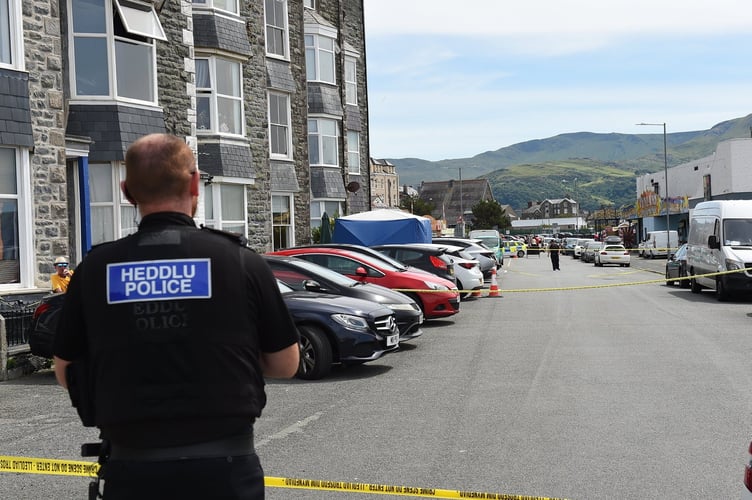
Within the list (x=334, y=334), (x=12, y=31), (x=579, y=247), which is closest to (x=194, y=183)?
(x=334, y=334)

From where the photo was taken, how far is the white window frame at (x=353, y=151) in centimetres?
3742

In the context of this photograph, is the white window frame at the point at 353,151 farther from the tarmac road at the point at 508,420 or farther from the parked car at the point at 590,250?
the tarmac road at the point at 508,420

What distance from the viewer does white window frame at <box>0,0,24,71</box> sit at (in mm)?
15195

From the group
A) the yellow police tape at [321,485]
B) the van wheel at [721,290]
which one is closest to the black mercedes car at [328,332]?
the yellow police tape at [321,485]

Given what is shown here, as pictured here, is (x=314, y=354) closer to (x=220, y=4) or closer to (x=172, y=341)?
(x=172, y=341)

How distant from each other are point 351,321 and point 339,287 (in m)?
2.00

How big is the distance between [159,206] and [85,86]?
53.2ft

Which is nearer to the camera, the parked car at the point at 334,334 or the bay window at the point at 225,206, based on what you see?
the parked car at the point at 334,334

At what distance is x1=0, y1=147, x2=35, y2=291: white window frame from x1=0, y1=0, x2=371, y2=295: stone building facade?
18mm

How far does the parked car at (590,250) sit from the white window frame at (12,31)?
4460 centimetres

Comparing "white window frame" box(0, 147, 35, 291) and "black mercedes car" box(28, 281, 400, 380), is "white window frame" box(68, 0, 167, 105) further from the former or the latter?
"black mercedes car" box(28, 281, 400, 380)

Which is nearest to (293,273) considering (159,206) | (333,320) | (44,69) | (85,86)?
(333,320)

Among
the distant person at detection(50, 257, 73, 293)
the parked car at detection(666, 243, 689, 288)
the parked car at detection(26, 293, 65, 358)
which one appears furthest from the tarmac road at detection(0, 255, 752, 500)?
the parked car at detection(666, 243, 689, 288)

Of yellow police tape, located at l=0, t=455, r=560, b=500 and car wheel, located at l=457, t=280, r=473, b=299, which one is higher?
yellow police tape, located at l=0, t=455, r=560, b=500
